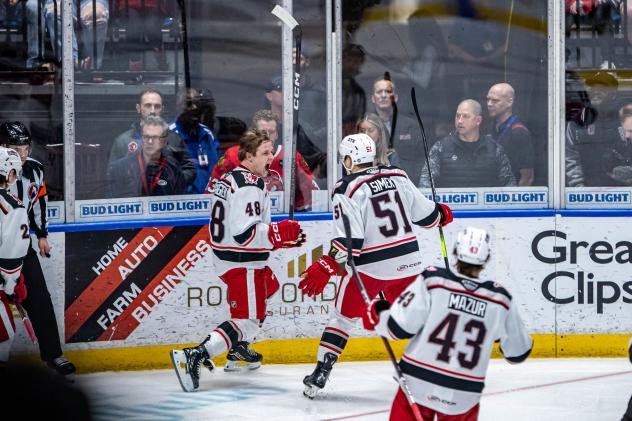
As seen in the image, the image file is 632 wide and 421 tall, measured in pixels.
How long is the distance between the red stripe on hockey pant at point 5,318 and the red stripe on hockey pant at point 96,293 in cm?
43

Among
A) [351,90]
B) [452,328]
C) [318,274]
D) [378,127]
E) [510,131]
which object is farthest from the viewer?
[510,131]

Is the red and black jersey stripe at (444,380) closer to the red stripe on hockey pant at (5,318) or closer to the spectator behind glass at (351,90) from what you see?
the red stripe on hockey pant at (5,318)

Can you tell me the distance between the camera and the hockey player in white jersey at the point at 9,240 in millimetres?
4574

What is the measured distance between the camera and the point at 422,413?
115 inches

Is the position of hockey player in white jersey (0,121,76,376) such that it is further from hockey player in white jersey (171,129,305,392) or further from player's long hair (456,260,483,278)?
player's long hair (456,260,483,278)

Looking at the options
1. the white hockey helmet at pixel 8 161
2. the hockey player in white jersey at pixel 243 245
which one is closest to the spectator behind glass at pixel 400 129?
the hockey player in white jersey at pixel 243 245

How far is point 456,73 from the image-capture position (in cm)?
589

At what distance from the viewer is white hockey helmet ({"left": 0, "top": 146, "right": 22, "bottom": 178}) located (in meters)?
4.55

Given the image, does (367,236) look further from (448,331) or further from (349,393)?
(448,331)

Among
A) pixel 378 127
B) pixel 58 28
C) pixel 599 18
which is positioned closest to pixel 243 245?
pixel 378 127

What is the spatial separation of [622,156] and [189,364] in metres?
2.75

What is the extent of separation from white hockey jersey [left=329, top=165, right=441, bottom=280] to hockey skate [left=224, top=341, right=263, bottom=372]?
Answer: 3.20ft

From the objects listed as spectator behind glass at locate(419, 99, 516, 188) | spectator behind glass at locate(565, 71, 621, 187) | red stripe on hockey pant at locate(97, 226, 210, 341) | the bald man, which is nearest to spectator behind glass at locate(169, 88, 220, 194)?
red stripe on hockey pant at locate(97, 226, 210, 341)

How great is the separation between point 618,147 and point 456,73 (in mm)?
1006
